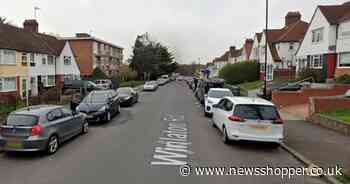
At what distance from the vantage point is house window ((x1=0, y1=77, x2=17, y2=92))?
23.8m

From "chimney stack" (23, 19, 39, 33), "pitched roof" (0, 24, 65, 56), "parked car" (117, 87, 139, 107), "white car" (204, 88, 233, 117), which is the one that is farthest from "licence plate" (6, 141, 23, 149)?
"chimney stack" (23, 19, 39, 33)

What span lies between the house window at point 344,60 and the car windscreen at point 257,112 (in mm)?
19415

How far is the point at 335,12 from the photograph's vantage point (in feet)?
86.4

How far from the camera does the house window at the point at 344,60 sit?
23.3 m

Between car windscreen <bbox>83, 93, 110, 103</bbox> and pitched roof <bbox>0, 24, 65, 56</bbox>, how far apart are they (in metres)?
14.2

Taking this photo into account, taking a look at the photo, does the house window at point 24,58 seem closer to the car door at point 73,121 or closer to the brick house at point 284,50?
the car door at point 73,121

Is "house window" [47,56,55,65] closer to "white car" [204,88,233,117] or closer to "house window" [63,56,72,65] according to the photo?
"house window" [63,56,72,65]

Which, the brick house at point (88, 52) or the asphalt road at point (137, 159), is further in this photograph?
the brick house at point (88, 52)

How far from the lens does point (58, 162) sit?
7074 mm

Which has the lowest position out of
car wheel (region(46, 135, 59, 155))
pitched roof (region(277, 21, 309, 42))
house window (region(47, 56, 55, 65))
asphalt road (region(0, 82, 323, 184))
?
asphalt road (region(0, 82, 323, 184))

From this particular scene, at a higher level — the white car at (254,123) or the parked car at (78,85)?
the parked car at (78,85)

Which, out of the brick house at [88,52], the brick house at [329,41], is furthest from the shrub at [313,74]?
the brick house at [88,52]

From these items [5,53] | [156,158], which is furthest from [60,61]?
[156,158]

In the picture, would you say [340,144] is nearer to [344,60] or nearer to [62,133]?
[62,133]
